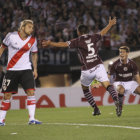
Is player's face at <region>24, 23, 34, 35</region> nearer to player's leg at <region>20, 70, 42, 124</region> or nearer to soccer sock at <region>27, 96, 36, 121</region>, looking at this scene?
player's leg at <region>20, 70, 42, 124</region>

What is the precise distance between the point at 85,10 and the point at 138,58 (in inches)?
134

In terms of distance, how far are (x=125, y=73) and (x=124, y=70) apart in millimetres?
138

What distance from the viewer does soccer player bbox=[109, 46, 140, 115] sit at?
12.2 meters

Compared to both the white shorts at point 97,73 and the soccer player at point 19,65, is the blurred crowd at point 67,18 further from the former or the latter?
the soccer player at point 19,65

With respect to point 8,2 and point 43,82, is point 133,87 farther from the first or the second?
point 43,82

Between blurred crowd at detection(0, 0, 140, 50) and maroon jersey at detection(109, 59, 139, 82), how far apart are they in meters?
7.55

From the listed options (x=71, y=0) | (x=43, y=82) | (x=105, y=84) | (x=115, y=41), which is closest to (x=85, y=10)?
(x=71, y=0)

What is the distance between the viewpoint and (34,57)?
9.45m

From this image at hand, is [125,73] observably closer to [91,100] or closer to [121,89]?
[121,89]

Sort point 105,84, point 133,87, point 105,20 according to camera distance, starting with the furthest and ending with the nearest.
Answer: point 105,20 < point 133,87 < point 105,84

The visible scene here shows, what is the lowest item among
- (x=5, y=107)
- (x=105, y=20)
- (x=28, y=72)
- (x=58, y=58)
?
(x=5, y=107)

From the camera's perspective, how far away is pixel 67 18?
2094cm

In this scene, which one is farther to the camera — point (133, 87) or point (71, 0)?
point (71, 0)

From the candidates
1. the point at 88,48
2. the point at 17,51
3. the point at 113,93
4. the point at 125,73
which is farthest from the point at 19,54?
the point at 125,73
